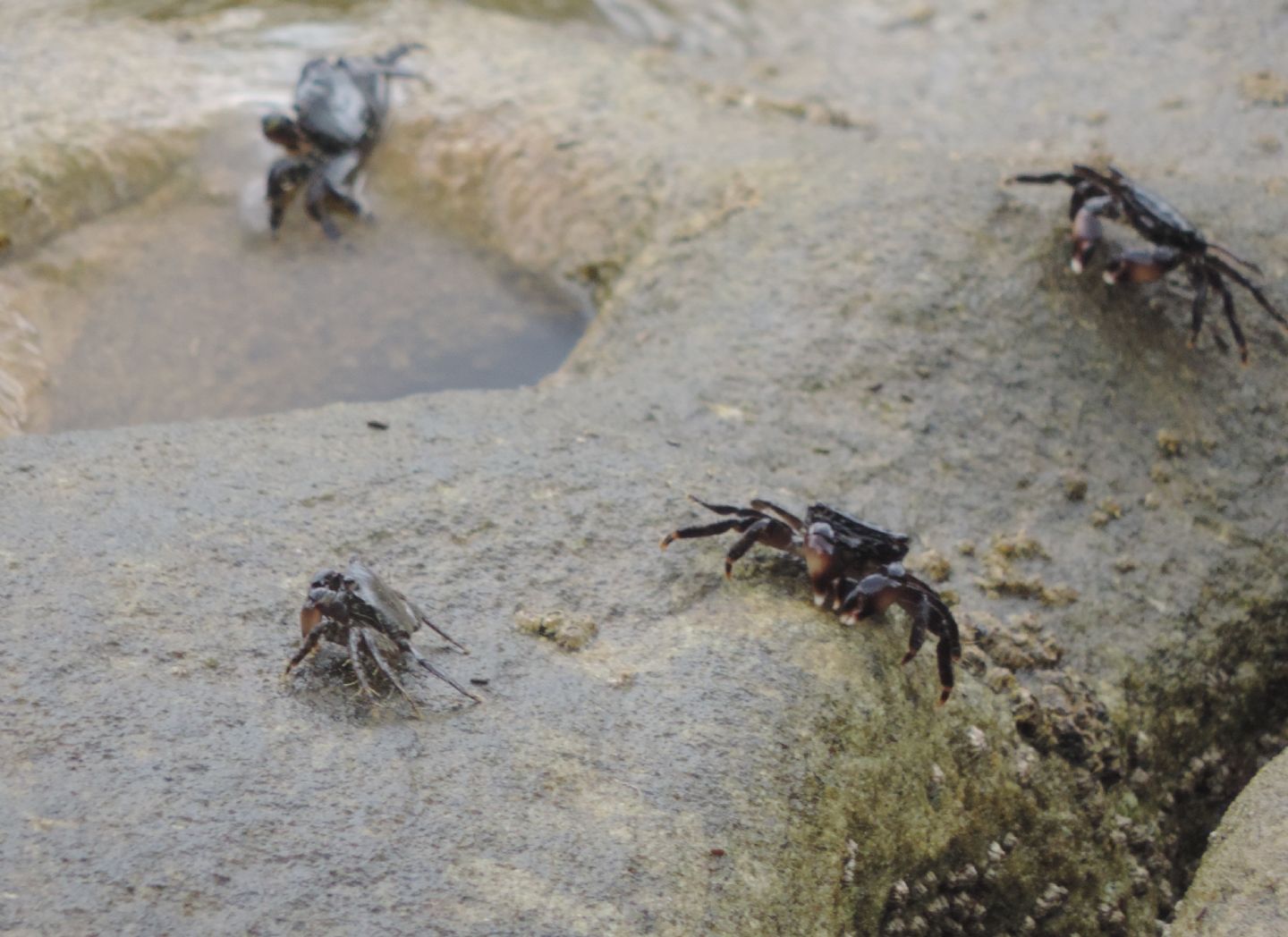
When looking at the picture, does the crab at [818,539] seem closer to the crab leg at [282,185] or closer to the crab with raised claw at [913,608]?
the crab with raised claw at [913,608]

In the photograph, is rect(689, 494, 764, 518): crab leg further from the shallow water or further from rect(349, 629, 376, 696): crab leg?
the shallow water

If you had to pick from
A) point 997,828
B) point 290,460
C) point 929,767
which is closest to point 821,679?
point 929,767

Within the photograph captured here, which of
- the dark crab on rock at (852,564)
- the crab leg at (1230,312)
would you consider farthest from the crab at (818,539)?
the crab leg at (1230,312)

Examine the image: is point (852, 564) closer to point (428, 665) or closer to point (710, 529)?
point (710, 529)

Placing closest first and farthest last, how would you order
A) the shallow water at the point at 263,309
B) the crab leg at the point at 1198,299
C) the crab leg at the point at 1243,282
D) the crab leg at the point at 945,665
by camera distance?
1. the crab leg at the point at 945,665
2. the crab leg at the point at 1198,299
3. the crab leg at the point at 1243,282
4. the shallow water at the point at 263,309

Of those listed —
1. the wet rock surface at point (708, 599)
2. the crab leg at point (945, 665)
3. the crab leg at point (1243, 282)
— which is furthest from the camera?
the crab leg at point (1243, 282)

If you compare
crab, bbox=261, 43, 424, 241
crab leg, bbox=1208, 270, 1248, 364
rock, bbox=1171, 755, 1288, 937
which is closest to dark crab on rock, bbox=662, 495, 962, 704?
rock, bbox=1171, 755, 1288, 937

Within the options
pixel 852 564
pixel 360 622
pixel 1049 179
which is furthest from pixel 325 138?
pixel 852 564
